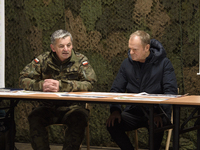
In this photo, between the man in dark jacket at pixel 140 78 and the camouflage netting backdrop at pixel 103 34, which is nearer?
the man in dark jacket at pixel 140 78

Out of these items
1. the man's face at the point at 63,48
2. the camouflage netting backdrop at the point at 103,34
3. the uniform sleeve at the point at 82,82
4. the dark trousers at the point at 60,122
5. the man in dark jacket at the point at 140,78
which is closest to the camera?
the dark trousers at the point at 60,122

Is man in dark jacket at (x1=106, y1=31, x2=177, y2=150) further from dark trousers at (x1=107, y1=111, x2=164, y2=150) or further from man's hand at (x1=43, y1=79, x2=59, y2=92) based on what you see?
man's hand at (x1=43, y1=79, x2=59, y2=92)

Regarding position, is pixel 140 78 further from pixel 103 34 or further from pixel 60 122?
pixel 103 34

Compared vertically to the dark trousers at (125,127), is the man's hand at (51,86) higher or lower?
higher

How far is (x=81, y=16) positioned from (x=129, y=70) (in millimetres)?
1406

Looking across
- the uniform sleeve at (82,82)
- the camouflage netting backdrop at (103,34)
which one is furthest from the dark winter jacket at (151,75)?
the camouflage netting backdrop at (103,34)

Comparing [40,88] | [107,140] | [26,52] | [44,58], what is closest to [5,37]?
[26,52]

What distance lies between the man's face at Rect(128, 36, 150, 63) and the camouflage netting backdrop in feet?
2.84

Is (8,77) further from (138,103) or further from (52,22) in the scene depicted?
(138,103)

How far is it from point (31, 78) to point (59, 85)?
0.43m

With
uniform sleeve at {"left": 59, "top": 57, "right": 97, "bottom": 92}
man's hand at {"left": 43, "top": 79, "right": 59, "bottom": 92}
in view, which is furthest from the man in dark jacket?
man's hand at {"left": 43, "top": 79, "right": 59, "bottom": 92}

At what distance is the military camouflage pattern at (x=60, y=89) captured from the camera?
2543 millimetres

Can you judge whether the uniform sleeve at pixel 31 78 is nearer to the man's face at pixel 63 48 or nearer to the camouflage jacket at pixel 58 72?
the camouflage jacket at pixel 58 72

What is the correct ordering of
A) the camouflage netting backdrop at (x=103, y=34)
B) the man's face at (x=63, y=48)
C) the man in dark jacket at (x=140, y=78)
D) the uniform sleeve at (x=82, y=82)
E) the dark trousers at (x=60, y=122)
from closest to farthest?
1. the dark trousers at (x=60, y=122)
2. the man in dark jacket at (x=140, y=78)
3. the uniform sleeve at (x=82, y=82)
4. the man's face at (x=63, y=48)
5. the camouflage netting backdrop at (x=103, y=34)
